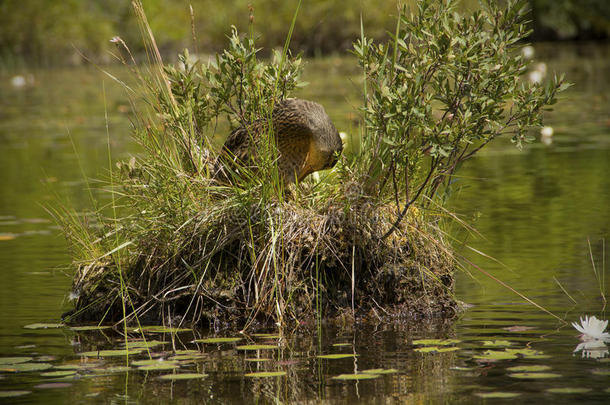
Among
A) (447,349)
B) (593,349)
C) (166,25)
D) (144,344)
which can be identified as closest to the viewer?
(593,349)

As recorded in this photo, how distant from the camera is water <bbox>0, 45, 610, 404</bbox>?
4.61 m

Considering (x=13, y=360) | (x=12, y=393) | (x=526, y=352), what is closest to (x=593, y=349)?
(x=526, y=352)

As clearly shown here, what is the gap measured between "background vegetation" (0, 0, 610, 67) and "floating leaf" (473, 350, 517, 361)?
983 inches

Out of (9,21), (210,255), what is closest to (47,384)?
(210,255)

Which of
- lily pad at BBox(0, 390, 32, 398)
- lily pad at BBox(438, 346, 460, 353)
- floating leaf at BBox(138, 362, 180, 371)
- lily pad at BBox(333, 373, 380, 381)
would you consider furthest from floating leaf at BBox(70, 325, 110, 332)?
lily pad at BBox(438, 346, 460, 353)

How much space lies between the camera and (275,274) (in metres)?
5.77

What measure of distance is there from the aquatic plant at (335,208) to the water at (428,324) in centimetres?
26

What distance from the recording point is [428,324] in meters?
5.84

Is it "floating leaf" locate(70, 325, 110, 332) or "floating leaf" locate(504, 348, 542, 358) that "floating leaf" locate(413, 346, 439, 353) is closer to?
"floating leaf" locate(504, 348, 542, 358)

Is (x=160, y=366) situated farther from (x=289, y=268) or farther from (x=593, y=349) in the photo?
(x=593, y=349)

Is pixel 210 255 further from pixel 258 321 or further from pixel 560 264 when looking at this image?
pixel 560 264

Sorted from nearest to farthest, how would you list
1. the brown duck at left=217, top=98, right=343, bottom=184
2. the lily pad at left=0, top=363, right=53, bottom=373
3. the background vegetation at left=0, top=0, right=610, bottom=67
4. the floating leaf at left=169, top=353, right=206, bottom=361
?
1. the lily pad at left=0, top=363, right=53, bottom=373
2. the floating leaf at left=169, top=353, right=206, bottom=361
3. the brown duck at left=217, top=98, right=343, bottom=184
4. the background vegetation at left=0, top=0, right=610, bottom=67

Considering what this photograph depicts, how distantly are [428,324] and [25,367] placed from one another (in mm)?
2097

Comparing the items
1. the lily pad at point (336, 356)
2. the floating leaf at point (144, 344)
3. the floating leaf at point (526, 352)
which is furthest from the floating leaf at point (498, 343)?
the floating leaf at point (144, 344)
